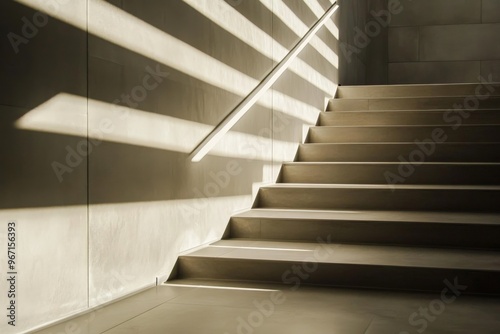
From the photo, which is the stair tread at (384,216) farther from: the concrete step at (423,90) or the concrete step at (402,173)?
the concrete step at (423,90)

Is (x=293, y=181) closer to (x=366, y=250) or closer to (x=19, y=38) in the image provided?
A: (x=366, y=250)

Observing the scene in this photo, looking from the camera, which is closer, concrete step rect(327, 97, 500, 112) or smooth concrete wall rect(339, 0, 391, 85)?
concrete step rect(327, 97, 500, 112)

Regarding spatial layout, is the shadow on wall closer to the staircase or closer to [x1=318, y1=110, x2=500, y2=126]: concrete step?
the staircase

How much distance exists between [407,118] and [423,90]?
0.74 m

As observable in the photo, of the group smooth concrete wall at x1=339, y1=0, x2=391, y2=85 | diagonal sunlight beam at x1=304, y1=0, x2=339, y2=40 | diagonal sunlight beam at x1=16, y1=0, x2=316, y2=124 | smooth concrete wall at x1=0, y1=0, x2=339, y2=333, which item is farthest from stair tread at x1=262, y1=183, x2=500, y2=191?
smooth concrete wall at x1=339, y1=0, x2=391, y2=85

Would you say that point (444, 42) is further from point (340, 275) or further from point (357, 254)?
point (340, 275)

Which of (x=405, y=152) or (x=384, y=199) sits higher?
(x=405, y=152)

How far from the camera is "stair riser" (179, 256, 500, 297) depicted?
113 inches

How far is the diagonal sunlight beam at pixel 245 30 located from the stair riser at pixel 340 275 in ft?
4.78

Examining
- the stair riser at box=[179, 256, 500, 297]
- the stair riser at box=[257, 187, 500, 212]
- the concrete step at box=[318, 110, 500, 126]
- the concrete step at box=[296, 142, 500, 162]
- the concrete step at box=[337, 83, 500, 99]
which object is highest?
the concrete step at box=[337, 83, 500, 99]

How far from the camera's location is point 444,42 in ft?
28.4

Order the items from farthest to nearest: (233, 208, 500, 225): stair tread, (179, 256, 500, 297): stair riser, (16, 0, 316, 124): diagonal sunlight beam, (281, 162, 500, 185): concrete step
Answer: (281, 162, 500, 185): concrete step < (233, 208, 500, 225): stair tread < (179, 256, 500, 297): stair riser < (16, 0, 316, 124): diagonal sunlight beam

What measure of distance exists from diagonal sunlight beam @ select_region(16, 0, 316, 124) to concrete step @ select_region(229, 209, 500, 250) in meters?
0.91

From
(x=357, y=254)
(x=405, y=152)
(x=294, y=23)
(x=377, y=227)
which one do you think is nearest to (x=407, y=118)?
(x=405, y=152)
